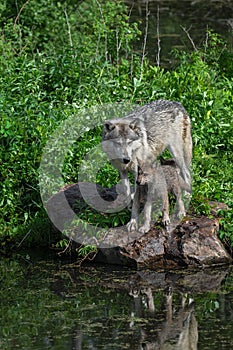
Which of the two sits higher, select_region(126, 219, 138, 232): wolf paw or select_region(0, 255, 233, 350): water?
select_region(126, 219, 138, 232): wolf paw

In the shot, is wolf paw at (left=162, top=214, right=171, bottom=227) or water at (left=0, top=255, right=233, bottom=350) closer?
water at (left=0, top=255, right=233, bottom=350)

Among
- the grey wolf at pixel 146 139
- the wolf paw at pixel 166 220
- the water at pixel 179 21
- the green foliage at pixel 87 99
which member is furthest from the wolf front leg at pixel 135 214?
the water at pixel 179 21

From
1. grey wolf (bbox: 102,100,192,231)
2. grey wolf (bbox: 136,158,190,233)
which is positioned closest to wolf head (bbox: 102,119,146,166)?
grey wolf (bbox: 102,100,192,231)

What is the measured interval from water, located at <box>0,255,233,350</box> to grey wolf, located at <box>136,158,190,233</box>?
0.66 metres

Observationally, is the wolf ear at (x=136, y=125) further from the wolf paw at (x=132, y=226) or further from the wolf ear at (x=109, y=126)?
the wolf paw at (x=132, y=226)

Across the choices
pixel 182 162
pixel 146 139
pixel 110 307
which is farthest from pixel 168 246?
pixel 110 307

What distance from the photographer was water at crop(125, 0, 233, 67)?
1584 centimetres

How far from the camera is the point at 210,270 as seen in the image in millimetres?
8602

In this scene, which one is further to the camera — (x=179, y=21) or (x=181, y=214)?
(x=179, y=21)

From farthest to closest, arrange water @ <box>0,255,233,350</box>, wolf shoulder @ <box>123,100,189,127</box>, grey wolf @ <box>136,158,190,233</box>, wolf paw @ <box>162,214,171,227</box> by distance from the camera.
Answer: wolf shoulder @ <box>123,100,189,127</box>
wolf paw @ <box>162,214,171,227</box>
grey wolf @ <box>136,158,190,233</box>
water @ <box>0,255,233,350</box>

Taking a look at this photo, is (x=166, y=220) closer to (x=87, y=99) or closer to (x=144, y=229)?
(x=144, y=229)

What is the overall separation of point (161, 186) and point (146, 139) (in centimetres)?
52

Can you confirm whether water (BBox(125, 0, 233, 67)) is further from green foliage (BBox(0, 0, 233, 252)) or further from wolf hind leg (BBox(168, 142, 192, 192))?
wolf hind leg (BBox(168, 142, 192, 192))

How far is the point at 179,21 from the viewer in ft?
60.6
